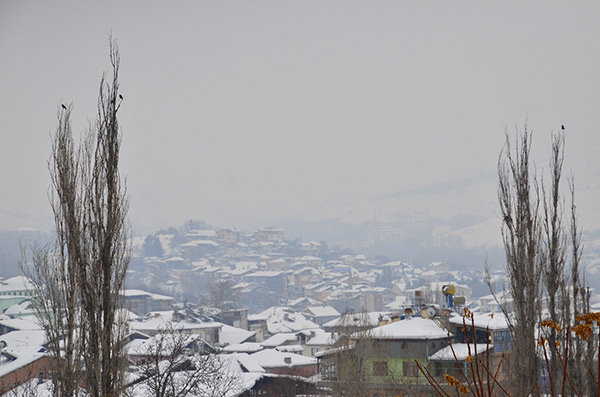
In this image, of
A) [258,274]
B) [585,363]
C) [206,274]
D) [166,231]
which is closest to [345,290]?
[258,274]

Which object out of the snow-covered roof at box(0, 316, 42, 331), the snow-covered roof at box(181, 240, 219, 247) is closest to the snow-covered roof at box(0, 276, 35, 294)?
the snow-covered roof at box(0, 316, 42, 331)

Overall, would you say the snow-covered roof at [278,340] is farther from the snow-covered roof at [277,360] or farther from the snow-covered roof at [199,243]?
the snow-covered roof at [199,243]

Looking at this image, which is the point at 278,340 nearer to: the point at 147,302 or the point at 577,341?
the point at 147,302

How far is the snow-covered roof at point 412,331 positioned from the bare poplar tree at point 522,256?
43.5ft

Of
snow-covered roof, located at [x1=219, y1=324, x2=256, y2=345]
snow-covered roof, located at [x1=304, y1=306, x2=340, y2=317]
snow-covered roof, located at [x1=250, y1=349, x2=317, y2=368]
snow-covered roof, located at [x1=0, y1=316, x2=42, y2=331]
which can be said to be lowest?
snow-covered roof, located at [x1=304, y1=306, x2=340, y2=317]

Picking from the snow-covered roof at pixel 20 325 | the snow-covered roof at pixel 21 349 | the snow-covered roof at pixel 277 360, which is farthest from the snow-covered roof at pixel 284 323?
the snow-covered roof at pixel 277 360

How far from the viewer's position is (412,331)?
2270cm

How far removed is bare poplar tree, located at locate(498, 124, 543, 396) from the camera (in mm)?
8719

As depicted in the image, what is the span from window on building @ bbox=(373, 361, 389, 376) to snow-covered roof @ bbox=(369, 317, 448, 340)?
85 cm

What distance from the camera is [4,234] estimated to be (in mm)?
166500

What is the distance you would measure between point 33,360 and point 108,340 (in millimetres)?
20673

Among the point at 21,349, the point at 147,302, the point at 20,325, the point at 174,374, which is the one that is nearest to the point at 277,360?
the point at 21,349

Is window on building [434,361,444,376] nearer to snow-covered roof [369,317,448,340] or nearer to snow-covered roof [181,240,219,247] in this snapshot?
snow-covered roof [369,317,448,340]

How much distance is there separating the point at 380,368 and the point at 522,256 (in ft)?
45.4
